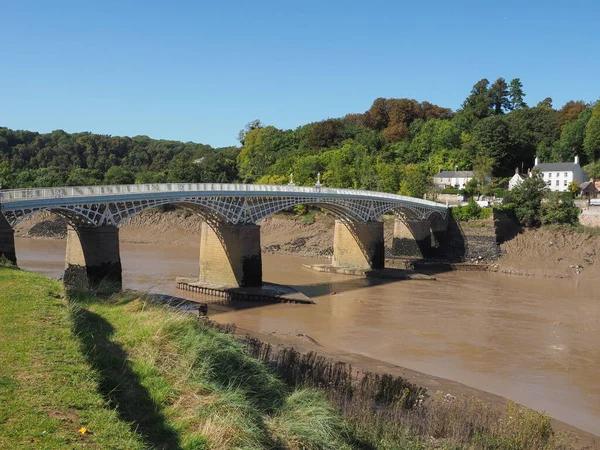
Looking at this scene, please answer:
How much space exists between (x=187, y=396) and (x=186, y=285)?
3055 cm

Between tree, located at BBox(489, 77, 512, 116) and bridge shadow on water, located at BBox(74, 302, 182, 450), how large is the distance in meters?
100

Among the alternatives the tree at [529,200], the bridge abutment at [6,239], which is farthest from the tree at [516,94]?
the bridge abutment at [6,239]

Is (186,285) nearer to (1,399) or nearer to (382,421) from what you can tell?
(382,421)

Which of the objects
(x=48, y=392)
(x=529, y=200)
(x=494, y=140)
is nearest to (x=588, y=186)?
(x=529, y=200)

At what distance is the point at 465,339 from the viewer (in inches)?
1132

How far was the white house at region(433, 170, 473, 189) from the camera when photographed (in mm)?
76688

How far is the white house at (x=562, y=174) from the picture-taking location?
7331 centimetres

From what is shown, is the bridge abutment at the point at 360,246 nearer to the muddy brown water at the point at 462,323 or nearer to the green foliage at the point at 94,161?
the muddy brown water at the point at 462,323

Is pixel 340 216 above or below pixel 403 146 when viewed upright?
below

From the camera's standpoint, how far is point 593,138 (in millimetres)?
77312

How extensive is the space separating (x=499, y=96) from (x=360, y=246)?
63.6m

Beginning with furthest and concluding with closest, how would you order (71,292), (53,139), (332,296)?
(53,139) < (332,296) < (71,292)

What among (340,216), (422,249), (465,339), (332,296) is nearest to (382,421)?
(465,339)

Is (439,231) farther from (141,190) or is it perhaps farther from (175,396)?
(175,396)
